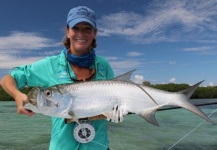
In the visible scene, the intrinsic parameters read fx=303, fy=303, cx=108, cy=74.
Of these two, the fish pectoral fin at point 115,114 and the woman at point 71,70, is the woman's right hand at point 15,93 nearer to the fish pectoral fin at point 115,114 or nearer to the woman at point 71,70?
the woman at point 71,70

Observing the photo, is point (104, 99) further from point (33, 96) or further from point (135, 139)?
point (135, 139)

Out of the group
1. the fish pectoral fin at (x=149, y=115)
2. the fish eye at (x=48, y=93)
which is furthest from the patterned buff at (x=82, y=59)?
the fish pectoral fin at (x=149, y=115)

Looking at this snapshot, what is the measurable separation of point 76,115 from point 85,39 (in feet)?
2.72

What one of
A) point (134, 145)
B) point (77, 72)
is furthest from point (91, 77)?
point (134, 145)

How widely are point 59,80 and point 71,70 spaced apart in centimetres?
17

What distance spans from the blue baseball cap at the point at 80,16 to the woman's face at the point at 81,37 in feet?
0.14

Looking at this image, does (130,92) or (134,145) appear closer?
(130,92)

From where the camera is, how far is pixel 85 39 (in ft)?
10.3

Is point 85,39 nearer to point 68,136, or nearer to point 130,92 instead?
point 130,92

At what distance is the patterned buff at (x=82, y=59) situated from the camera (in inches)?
125

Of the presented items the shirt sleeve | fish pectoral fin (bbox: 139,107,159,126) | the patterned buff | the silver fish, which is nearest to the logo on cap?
the patterned buff

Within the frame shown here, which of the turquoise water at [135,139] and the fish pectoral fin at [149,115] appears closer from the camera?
the fish pectoral fin at [149,115]

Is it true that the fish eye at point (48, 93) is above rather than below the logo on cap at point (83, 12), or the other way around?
below

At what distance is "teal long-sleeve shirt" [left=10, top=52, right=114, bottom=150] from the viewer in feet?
10.1
